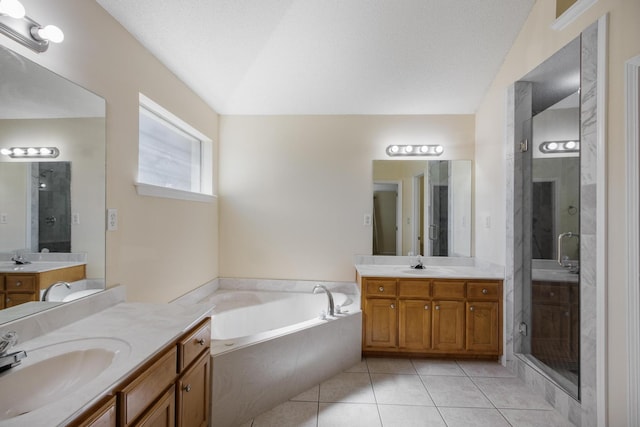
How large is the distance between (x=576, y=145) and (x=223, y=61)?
264cm

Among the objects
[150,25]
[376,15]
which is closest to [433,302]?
[376,15]

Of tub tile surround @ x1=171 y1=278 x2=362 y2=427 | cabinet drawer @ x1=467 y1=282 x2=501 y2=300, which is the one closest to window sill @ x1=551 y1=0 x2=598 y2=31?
cabinet drawer @ x1=467 y1=282 x2=501 y2=300

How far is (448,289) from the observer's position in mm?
2627

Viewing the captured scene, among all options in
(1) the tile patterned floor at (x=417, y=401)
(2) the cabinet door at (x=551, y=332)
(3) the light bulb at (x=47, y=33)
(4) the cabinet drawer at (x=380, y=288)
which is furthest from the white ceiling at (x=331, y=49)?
(1) the tile patterned floor at (x=417, y=401)

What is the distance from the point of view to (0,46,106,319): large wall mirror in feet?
3.81

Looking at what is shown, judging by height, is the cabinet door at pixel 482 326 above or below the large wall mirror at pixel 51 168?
below

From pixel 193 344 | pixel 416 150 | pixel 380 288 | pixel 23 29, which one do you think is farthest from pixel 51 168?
pixel 416 150

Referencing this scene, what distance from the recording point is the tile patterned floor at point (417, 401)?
73.6 inches

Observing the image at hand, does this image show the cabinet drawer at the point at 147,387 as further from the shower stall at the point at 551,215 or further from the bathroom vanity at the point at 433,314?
the shower stall at the point at 551,215

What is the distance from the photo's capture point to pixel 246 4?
195 cm

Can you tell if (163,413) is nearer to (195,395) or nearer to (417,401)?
(195,395)

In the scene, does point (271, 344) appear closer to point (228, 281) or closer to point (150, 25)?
point (228, 281)

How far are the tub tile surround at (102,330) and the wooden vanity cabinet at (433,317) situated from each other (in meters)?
1.57

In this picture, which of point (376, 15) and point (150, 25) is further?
point (376, 15)
